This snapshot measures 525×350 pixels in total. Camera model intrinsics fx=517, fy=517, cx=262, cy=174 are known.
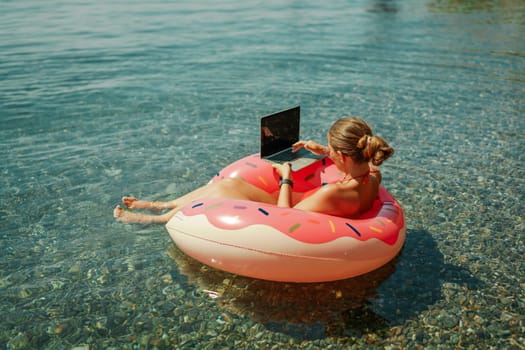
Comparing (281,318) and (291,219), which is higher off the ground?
(291,219)

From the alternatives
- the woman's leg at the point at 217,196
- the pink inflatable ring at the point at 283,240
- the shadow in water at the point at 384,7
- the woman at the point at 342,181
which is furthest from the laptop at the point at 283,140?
the shadow in water at the point at 384,7

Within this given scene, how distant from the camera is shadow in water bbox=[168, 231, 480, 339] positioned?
3869 mm

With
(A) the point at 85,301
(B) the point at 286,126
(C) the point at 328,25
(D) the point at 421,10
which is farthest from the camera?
(D) the point at 421,10

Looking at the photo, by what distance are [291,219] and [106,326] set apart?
5.22ft

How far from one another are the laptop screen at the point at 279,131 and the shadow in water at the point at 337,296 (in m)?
1.29

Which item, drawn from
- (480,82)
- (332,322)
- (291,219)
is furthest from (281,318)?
(480,82)

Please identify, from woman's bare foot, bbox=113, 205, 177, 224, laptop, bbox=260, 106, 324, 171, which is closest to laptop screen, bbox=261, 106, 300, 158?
laptop, bbox=260, 106, 324, 171

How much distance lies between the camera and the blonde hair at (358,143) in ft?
12.6

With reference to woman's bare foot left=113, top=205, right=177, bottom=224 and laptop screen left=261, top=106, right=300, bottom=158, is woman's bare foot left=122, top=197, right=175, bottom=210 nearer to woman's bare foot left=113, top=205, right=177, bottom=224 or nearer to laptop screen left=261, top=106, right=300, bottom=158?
woman's bare foot left=113, top=205, right=177, bottom=224

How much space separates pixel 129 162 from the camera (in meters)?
6.63

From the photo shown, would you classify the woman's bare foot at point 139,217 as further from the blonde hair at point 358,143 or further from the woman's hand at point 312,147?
the blonde hair at point 358,143

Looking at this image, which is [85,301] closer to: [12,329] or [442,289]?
[12,329]

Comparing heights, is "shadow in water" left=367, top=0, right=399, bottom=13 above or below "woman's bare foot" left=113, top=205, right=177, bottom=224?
above

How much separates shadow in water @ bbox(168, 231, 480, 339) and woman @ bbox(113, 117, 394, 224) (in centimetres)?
62
